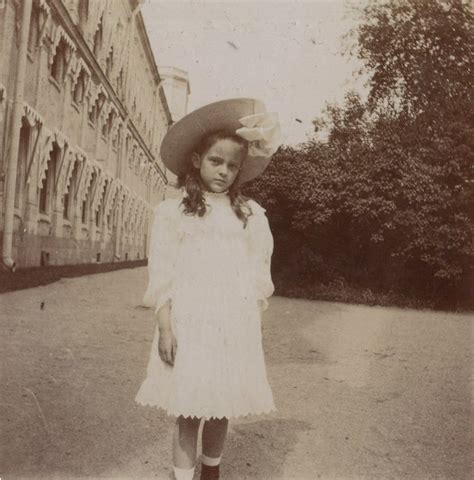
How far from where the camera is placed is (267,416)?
111 inches

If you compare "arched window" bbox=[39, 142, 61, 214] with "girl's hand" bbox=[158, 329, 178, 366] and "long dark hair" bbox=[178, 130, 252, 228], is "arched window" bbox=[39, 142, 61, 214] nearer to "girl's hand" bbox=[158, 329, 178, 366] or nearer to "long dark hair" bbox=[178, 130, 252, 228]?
"long dark hair" bbox=[178, 130, 252, 228]

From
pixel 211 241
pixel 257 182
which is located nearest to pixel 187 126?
pixel 211 241

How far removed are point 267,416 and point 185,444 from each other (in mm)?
987

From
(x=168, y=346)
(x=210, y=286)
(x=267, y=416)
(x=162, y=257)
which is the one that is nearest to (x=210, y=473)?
(x=168, y=346)

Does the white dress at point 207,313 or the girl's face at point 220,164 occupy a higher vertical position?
the girl's face at point 220,164

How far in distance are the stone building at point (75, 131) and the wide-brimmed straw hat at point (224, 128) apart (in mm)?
2264

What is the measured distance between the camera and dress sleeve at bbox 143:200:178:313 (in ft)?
6.19

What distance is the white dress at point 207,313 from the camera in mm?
1815

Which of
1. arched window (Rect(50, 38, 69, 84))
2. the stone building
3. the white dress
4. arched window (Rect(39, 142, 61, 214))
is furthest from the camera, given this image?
arched window (Rect(50, 38, 69, 84))

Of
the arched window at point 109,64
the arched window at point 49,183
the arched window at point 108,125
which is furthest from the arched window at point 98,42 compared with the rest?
the arched window at point 49,183

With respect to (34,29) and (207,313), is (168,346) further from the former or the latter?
(34,29)

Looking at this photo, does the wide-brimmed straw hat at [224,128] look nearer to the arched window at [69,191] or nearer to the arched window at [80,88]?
the arched window at [69,191]

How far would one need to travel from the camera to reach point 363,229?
22.3 ft

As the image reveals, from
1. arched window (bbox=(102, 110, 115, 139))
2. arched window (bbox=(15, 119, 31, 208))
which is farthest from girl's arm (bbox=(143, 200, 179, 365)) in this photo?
arched window (bbox=(102, 110, 115, 139))
